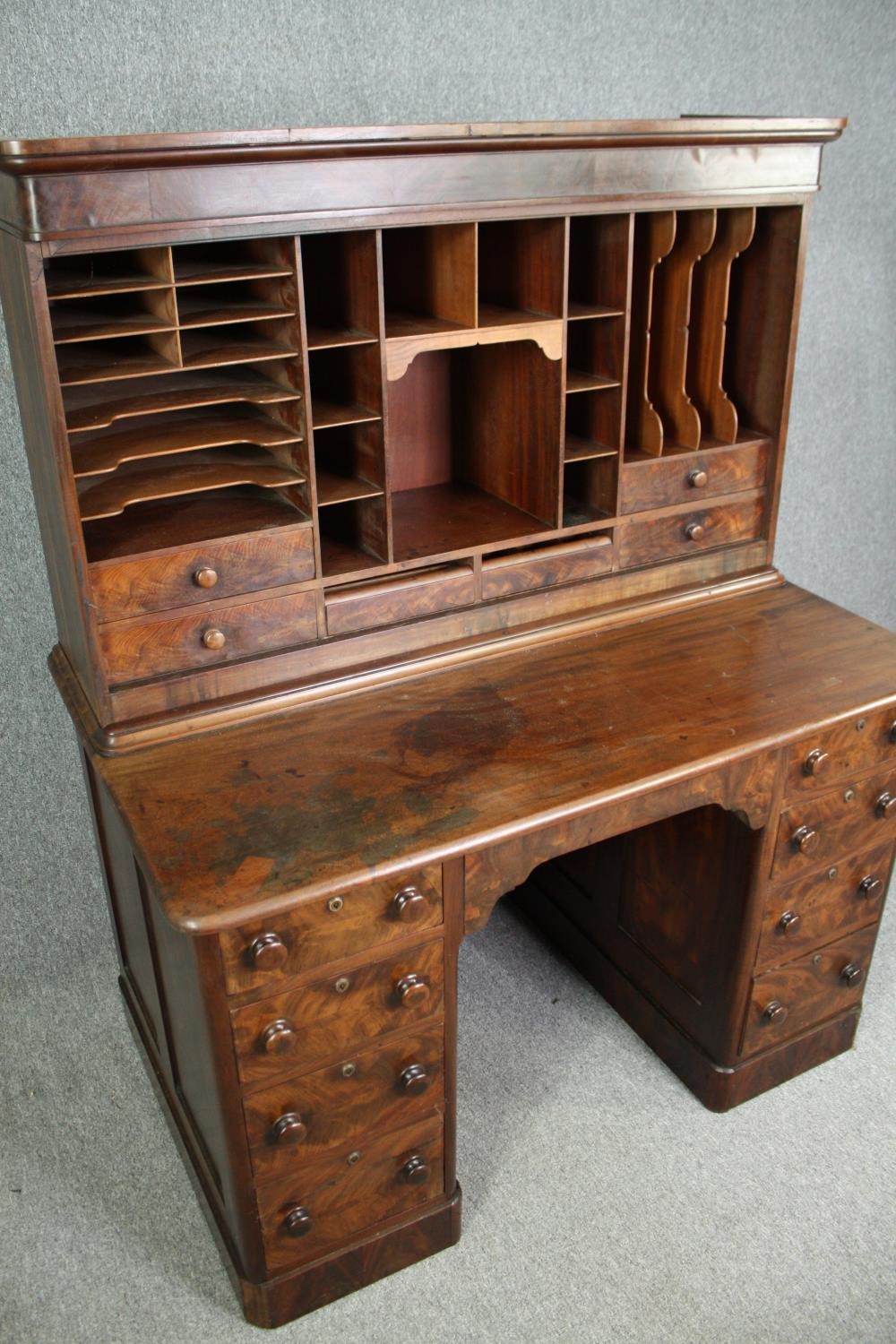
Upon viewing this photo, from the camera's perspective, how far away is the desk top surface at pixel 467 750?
1001mm

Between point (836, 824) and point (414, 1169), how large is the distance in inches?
24.7

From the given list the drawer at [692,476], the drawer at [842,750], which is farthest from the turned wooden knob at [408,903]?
the drawer at [692,476]

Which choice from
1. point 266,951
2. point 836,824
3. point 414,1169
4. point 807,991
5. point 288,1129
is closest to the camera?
point 266,951

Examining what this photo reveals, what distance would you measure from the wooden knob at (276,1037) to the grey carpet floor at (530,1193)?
410mm

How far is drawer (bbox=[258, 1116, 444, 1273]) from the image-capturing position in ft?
3.74

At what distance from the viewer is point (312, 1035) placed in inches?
41.7

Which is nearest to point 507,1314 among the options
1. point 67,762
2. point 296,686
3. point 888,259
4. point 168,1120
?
point 168,1120

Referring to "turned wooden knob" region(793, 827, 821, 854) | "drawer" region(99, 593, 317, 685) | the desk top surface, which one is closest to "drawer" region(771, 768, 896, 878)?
"turned wooden knob" region(793, 827, 821, 854)

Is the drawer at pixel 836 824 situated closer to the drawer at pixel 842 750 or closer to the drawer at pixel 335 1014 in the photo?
the drawer at pixel 842 750

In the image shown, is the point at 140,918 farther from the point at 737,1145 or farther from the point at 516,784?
the point at 737,1145

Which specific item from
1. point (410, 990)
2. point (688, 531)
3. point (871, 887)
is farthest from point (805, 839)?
point (410, 990)

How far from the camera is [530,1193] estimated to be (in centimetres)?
136

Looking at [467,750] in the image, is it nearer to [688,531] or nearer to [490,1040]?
[688,531]

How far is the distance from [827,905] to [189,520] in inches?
35.5
